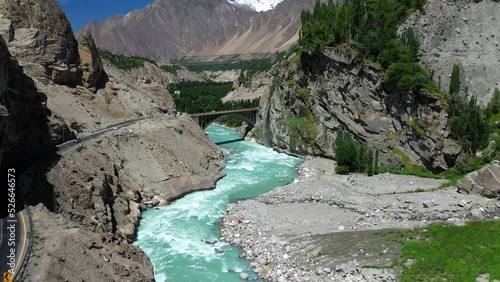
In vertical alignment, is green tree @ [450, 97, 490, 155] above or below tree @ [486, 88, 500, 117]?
below

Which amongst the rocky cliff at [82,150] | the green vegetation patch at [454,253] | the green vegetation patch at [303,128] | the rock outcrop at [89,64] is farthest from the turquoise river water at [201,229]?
the rock outcrop at [89,64]

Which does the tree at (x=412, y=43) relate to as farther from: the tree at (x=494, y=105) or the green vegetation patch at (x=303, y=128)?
the green vegetation patch at (x=303, y=128)

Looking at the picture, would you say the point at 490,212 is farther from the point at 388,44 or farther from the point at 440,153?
the point at 388,44

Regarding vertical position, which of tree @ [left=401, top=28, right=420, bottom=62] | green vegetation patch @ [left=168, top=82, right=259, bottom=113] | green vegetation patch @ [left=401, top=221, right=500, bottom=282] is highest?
tree @ [left=401, top=28, right=420, bottom=62]

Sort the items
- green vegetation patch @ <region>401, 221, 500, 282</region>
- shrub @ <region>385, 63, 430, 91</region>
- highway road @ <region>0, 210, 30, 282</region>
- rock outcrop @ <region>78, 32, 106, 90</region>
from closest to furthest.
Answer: highway road @ <region>0, 210, 30, 282</region>
green vegetation patch @ <region>401, 221, 500, 282</region>
shrub @ <region>385, 63, 430, 91</region>
rock outcrop @ <region>78, 32, 106, 90</region>

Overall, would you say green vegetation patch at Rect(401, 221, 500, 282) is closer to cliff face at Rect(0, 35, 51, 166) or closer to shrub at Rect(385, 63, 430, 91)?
shrub at Rect(385, 63, 430, 91)

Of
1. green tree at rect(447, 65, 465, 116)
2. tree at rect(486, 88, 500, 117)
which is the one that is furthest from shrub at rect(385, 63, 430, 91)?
tree at rect(486, 88, 500, 117)

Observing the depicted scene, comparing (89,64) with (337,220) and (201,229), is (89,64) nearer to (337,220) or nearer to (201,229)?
(201,229)
